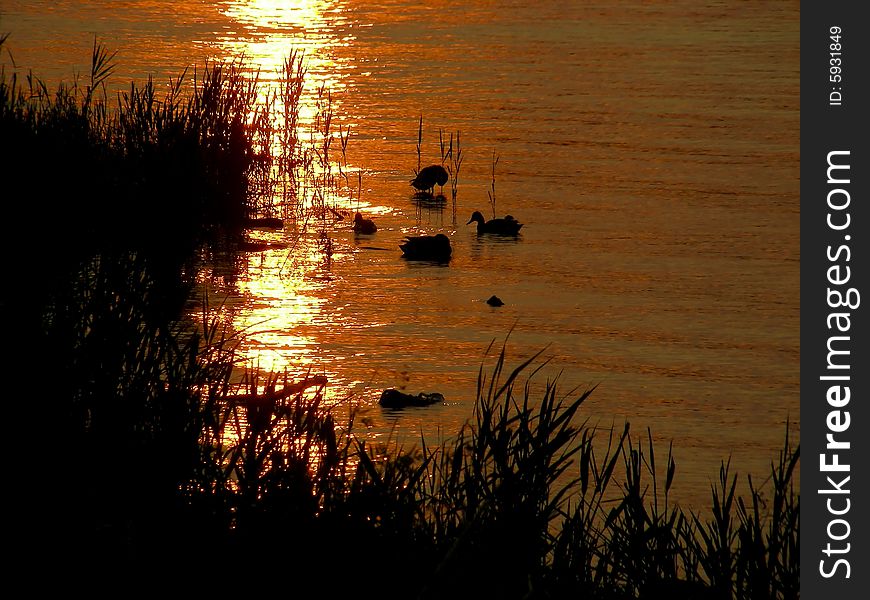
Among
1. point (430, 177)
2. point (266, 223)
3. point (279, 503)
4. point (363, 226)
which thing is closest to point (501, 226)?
point (363, 226)

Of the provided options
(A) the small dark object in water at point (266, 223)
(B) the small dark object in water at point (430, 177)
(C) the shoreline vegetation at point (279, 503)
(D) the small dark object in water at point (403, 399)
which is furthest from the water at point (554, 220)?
(C) the shoreline vegetation at point (279, 503)

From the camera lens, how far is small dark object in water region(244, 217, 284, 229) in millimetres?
10773

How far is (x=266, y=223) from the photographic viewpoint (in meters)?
10.8

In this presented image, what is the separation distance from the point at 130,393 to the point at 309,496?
32.2 inches

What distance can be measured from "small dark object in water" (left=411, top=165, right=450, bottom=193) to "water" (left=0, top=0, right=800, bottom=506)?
0.54 ft

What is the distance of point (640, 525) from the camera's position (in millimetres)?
4352

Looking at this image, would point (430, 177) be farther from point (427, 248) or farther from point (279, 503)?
point (279, 503)

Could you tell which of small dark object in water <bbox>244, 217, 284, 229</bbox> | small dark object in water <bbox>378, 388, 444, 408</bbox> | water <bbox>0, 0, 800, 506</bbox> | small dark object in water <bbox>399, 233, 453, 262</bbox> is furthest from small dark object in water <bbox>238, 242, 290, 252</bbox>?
small dark object in water <bbox>378, 388, 444, 408</bbox>

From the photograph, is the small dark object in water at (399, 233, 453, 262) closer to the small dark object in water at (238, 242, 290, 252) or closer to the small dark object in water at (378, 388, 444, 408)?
the small dark object in water at (238, 242, 290, 252)

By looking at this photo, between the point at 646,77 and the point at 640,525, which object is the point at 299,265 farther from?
the point at 646,77

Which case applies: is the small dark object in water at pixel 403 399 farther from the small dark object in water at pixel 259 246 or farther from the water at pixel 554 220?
the small dark object in water at pixel 259 246

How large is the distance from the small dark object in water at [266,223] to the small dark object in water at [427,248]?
1375mm

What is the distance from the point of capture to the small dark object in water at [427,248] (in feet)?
32.2

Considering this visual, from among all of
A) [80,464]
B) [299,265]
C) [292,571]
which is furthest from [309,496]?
[299,265]
